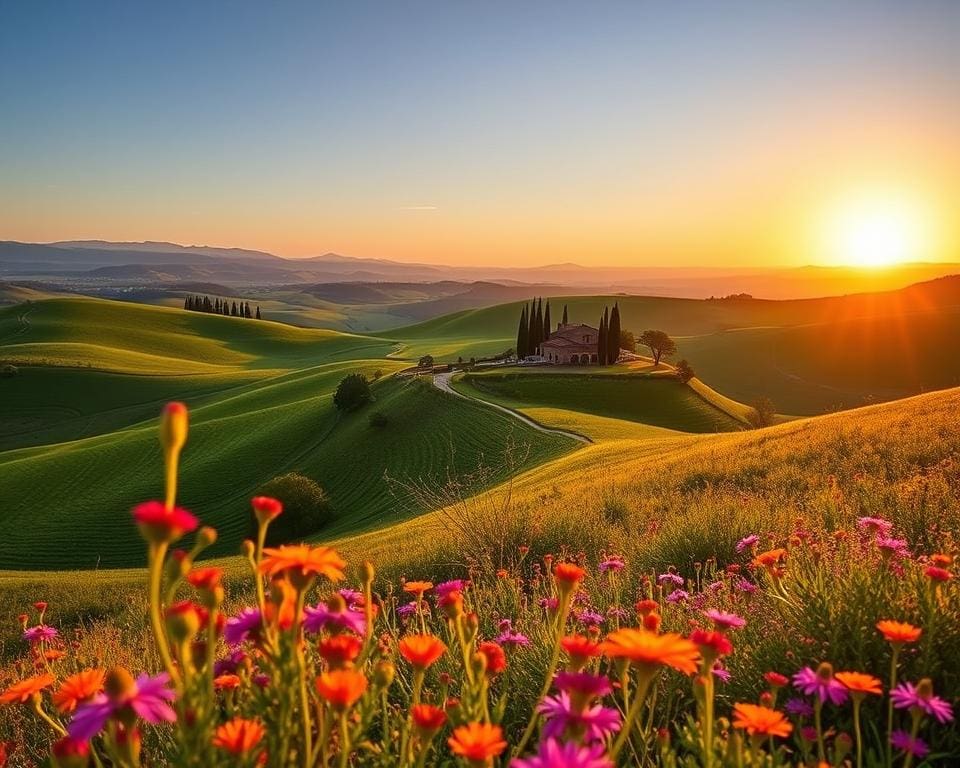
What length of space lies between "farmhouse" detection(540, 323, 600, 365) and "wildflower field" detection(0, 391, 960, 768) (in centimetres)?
5519

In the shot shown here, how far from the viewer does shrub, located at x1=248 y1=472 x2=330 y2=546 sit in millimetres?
33125

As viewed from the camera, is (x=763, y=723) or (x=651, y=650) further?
(x=763, y=723)

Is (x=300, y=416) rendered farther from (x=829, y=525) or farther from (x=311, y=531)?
(x=829, y=525)

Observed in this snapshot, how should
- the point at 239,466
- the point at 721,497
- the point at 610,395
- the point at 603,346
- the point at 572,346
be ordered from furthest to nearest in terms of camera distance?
the point at 572,346 < the point at 603,346 < the point at 610,395 < the point at 239,466 < the point at 721,497

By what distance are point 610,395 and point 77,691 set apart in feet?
174

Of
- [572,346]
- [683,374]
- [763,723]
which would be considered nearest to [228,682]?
[763,723]

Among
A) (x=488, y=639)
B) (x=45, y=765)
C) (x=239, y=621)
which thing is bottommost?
(x=45, y=765)

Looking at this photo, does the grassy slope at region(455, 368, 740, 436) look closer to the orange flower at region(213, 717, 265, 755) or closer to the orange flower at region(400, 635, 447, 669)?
the orange flower at region(400, 635, 447, 669)

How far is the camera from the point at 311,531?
109 ft

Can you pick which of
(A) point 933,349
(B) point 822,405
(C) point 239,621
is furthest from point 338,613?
(A) point 933,349

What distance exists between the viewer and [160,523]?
144 centimetres

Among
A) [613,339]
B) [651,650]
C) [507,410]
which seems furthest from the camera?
[613,339]

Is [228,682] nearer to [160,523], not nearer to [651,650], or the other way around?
[160,523]

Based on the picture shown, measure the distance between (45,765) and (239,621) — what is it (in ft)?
9.08
